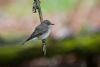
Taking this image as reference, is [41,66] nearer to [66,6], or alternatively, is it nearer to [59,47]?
[59,47]

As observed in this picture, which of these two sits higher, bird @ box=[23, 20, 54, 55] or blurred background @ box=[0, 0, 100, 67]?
bird @ box=[23, 20, 54, 55]

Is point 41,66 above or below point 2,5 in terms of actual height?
below

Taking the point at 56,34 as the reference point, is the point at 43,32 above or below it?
above

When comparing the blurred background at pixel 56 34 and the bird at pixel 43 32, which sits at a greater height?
the bird at pixel 43 32

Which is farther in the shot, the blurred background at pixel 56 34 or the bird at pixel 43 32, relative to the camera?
the blurred background at pixel 56 34

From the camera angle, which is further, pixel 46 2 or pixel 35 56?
pixel 35 56

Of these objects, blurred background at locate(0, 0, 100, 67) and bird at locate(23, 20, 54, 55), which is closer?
bird at locate(23, 20, 54, 55)

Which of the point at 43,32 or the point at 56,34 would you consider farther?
the point at 56,34

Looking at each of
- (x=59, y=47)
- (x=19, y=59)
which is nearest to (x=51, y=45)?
(x=59, y=47)
